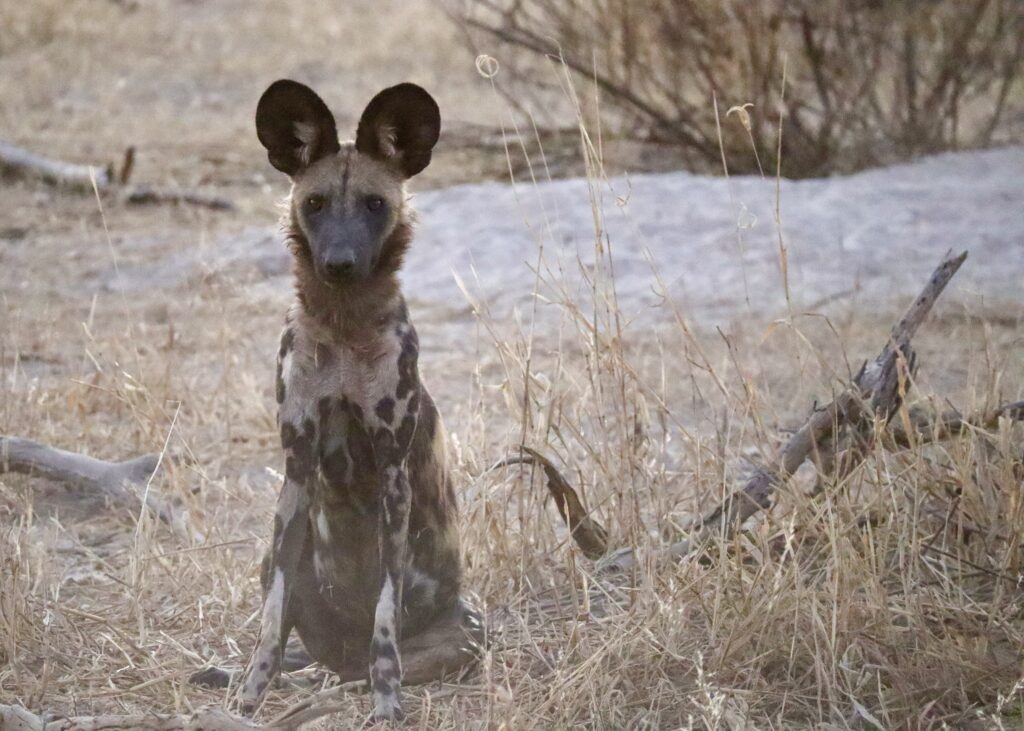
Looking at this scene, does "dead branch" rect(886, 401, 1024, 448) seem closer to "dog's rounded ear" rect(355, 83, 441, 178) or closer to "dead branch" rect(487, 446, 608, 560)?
"dead branch" rect(487, 446, 608, 560)

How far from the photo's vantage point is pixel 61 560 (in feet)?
14.4

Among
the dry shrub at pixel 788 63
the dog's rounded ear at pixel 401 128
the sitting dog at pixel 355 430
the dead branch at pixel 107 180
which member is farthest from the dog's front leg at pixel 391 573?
the dead branch at pixel 107 180

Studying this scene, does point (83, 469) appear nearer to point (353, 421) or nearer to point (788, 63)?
point (353, 421)

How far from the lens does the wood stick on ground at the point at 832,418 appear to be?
12.2ft

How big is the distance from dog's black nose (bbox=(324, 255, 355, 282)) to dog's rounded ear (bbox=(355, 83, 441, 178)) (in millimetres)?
377

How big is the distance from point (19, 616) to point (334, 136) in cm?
137

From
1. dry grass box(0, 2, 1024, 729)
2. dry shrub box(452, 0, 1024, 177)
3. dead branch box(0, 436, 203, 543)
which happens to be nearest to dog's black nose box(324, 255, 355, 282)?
dry grass box(0, 2, 1024, 729)

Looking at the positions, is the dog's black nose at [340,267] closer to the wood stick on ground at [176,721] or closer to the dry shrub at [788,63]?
the wood stick on ground at [176,721]

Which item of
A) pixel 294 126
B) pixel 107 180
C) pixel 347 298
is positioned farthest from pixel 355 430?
pixel 107 180

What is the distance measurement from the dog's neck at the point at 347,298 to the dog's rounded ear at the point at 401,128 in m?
0.17

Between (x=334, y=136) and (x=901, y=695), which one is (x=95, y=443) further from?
(x=901, y=695)

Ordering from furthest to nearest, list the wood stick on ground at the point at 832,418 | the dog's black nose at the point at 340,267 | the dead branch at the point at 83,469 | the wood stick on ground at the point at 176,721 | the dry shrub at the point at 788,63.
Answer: the dry shrub at the point at 788,63, the dead branch at the point at 83,469, the wood stick on ground at the point at 832,418, the dog's black nose at the point at 340,267, the wood stick on ground at the point at 176,721

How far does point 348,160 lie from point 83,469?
5.87 ft

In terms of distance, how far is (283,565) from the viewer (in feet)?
11.3
